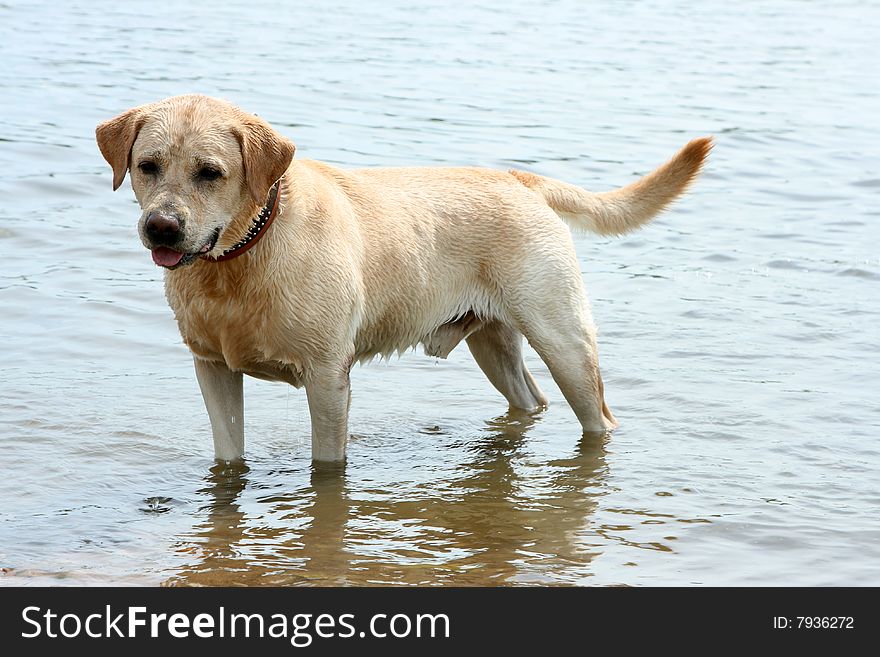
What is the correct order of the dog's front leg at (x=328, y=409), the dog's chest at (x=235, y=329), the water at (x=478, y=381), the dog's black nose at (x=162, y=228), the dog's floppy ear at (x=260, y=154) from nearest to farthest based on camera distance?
the dog's black nose at (x=162, y=228), the dog's floppy ear at (x=260, y=154), the water at (x=478, y=381), the dog's chest at (x=235, y=329), the dog's front leg at (x=328, y=409)

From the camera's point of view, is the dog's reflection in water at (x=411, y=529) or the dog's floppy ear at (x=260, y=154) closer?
the dog's reflection in water at (x=411, y=529)

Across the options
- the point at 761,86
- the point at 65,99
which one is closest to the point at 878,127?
the point at 761,86

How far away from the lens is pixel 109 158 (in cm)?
578

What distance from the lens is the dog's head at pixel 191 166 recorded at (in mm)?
5496

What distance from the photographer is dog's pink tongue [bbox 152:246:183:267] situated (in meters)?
5.53

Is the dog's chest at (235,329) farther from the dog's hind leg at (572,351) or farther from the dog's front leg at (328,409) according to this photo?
the dog's hind leg at (572,351)

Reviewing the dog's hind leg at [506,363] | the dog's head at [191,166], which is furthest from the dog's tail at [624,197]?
the dog's head at [191,166]

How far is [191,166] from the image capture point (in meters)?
5.56

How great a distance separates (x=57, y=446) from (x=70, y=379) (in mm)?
1124

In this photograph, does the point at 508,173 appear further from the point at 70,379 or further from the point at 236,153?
the point at 70,379

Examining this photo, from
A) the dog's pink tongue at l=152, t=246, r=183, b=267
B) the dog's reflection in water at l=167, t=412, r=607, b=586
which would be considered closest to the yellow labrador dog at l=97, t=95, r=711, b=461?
the dog's pink tongue at l=152, t=246, r=183, b=267

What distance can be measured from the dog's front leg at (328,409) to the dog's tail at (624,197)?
1729mm

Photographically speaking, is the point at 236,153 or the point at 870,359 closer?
the point at 236,153

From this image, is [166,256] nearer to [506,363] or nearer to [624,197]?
[506,363]
